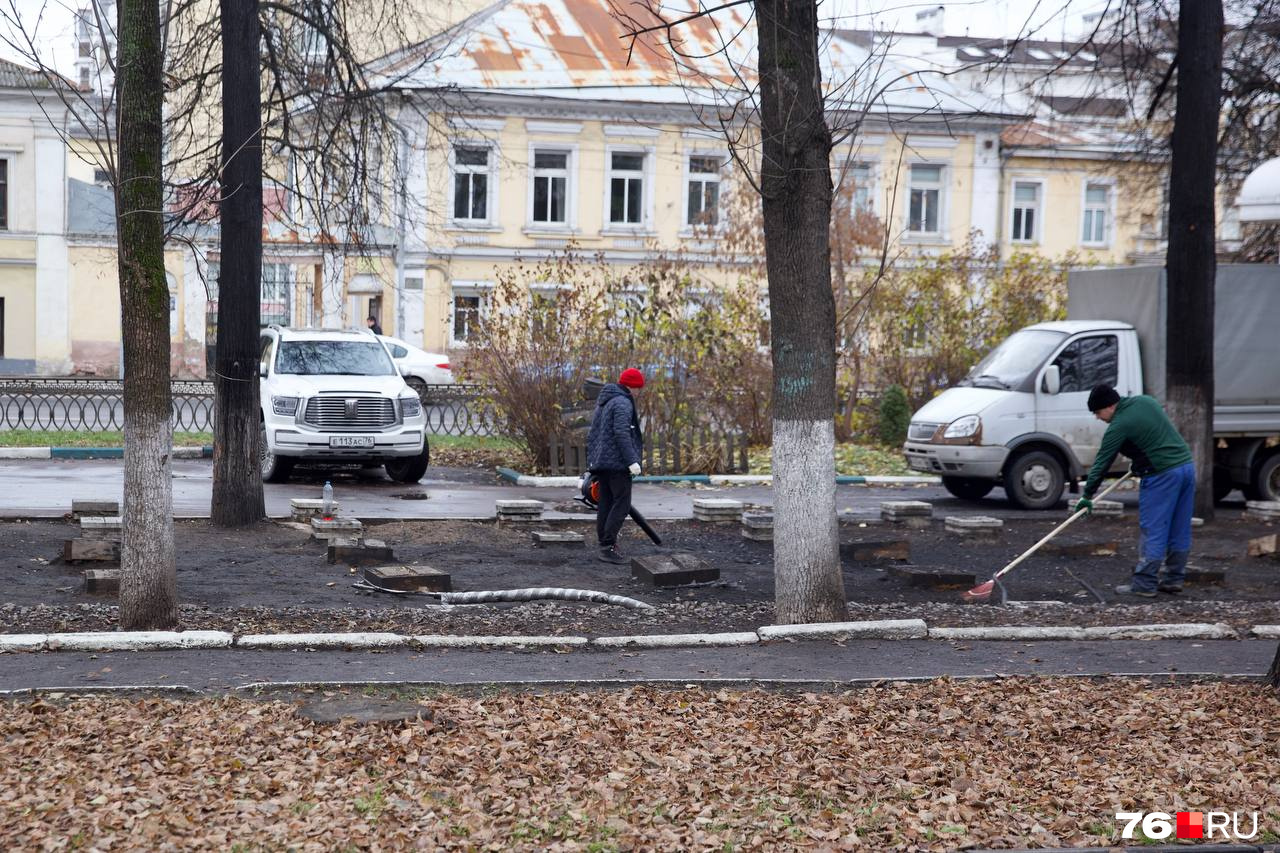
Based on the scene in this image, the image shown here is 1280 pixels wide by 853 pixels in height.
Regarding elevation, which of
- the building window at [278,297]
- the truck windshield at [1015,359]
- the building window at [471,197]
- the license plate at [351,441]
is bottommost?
the license plate at [351,441]

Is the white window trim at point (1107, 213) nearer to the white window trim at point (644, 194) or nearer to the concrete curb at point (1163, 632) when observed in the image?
the white window trim at point (644, 194)

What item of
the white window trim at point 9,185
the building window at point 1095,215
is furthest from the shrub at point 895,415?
the white window trim at point 9,185

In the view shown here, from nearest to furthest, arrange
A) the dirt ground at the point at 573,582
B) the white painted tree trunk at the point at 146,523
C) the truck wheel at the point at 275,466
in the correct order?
the white painted tree trunk at the point at 146,523
the dirt ground at the point at 573,582
the truck wheel at the point at 275,466

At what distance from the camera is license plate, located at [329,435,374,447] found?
706 inches

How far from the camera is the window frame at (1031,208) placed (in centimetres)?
4069

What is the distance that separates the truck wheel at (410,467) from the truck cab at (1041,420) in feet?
22.3

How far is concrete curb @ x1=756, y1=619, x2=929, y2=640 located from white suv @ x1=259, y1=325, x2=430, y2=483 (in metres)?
10.2

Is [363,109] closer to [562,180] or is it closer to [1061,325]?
[1061,325]

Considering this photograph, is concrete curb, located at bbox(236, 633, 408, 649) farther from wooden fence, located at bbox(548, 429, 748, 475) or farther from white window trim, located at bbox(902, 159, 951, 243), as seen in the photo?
white window trim, located at bbox(902, 159, 951, 243)

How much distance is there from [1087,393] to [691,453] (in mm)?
6099

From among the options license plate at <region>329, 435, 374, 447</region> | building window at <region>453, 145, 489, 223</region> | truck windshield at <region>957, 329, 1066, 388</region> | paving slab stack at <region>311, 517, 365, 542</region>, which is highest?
building window at <region>453, 145, 489, 223</region>

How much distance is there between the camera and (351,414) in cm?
1809

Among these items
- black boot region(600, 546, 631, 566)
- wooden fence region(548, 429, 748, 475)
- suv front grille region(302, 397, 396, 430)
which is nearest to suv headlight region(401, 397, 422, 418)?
suv front grille region(302, 397, 396, 430)

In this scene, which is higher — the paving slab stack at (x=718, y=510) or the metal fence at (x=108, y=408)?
the metal fence at (x=108, y=408)
